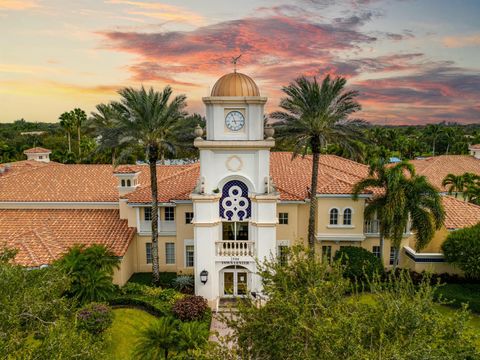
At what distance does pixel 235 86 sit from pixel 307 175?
1152cm

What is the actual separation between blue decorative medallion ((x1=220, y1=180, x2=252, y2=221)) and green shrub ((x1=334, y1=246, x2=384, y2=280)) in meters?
7.63

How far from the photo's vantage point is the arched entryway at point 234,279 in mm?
26406

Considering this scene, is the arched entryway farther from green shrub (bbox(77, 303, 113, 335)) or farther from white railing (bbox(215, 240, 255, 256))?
green shrub (bbox(77, 303, 113, 335))

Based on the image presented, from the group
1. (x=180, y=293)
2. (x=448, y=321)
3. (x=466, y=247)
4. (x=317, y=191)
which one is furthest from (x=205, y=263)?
(x=466, y=247)

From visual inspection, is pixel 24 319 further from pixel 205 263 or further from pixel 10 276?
pixel 205 263

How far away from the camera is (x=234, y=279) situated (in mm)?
26500

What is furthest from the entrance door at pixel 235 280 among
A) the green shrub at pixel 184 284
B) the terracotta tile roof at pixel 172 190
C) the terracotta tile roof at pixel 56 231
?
the terracotta tile roof at pixel 56 231

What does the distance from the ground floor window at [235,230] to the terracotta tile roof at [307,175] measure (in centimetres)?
Result: 411

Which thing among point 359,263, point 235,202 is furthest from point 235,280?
point 359,263

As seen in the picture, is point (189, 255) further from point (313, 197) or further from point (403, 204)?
point (403, 204)

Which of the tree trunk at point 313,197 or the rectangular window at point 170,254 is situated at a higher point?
the tree trunk at point 313,197

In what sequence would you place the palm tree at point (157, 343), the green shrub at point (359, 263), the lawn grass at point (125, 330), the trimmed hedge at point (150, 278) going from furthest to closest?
1. the trimmed hedge at point (150, 278)
2. the green shrub at point (359, 263)
3. the lawn grass at point (125, 330)
4. the palm tree at point (157, 343)

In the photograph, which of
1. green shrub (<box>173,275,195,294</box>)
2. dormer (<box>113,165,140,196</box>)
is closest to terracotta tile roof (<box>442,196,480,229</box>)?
green shrub (<box>173,275,195,294</box>)

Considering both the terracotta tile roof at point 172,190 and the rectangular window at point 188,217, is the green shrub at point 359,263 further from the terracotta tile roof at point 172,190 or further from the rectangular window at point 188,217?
the terracotta tile roof at point 172,190
